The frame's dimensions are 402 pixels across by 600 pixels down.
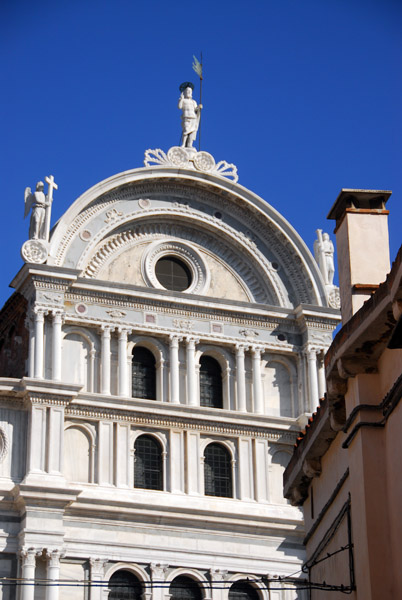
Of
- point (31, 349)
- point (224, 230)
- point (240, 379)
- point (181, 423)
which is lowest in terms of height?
point (181, 423)

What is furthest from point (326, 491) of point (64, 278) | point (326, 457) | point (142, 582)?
point (64, 278)

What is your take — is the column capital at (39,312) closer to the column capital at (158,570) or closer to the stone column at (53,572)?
the stone column at (53,572)

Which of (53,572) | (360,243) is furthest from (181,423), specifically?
(360,243)

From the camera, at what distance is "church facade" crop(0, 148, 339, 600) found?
36906 mm

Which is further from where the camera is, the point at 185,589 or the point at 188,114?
the point at 188,114

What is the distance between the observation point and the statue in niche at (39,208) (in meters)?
39.8

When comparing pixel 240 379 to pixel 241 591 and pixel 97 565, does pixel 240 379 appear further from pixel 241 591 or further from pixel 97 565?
pixel 97 565

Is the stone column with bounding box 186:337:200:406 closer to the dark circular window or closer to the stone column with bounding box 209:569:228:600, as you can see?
the dark circular window

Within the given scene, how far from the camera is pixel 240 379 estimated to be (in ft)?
133

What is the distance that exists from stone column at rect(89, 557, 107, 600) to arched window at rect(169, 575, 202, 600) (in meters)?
1.96

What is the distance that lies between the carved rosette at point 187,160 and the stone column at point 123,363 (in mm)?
5123

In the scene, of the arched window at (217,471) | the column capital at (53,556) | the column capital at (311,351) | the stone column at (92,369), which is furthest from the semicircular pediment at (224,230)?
the column capital at (53,556)

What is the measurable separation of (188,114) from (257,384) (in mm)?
8522

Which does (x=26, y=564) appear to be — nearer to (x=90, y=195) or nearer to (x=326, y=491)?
(x=90, y=195)
